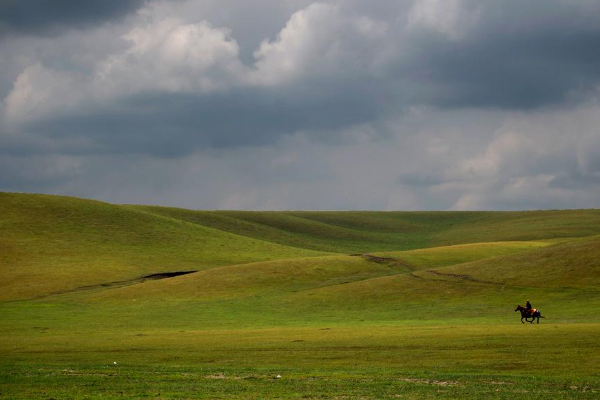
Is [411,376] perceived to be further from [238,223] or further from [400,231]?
[400,231]

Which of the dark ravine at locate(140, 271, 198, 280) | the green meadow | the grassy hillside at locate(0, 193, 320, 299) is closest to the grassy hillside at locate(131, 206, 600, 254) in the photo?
the grassy hillside at locate(0, 193, 320, 299)

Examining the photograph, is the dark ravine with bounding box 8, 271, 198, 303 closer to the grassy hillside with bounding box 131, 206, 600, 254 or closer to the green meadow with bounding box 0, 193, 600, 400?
the green meadow with bounding box 0, 193, 600, 400

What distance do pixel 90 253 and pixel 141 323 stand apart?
144 feet

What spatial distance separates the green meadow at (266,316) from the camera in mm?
24281

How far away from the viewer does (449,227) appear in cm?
19962

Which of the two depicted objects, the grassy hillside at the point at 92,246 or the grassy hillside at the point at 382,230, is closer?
the grassy hillside at the point at 92,246

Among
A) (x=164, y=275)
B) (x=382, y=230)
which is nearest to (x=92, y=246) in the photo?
(x=164, y=275)

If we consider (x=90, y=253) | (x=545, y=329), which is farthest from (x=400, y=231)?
(x=545, y=329)

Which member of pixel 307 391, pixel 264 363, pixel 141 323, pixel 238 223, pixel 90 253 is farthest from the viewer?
pixel 238 223

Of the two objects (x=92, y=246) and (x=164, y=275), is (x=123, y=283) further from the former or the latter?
(x=92, y=246)

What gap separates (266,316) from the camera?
60.4m

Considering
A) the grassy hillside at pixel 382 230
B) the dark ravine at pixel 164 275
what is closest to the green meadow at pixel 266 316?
the dark ravine at pixel 164 275

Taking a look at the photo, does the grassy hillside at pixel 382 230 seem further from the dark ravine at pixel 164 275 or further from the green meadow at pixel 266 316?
the dark ravine at pixel 164 275

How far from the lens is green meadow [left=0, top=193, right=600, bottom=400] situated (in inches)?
956
